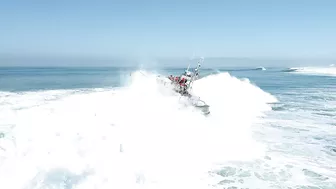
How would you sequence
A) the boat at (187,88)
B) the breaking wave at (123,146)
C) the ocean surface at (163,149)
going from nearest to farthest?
the breaking wave at (123,146)
the ocean surface at (163,149)
the boat at (187,88)

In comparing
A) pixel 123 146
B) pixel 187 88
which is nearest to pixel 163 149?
pixel 123 146

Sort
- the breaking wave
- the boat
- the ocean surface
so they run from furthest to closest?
1. the boat
2. the ocean surface
3. the breaking wave

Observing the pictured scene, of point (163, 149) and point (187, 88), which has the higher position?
point (187, 88)

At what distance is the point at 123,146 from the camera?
17625mm

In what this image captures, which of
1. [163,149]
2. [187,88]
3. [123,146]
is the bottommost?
[163,149]

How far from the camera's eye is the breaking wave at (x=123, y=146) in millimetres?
13250

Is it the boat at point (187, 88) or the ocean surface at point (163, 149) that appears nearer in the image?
the ocean surface at point (163, 149)

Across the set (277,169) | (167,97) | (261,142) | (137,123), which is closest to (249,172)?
(277,169)

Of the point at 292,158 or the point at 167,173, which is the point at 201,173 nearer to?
the point at 167,173

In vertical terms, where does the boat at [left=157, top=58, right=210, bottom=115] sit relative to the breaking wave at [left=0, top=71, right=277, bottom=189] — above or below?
above

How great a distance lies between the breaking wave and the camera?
43.5 ft

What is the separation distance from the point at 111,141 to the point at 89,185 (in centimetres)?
496

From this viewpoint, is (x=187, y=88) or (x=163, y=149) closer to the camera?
→ (x=163, y=149)

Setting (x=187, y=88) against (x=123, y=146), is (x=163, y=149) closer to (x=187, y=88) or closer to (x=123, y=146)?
(x=123, y=146)
